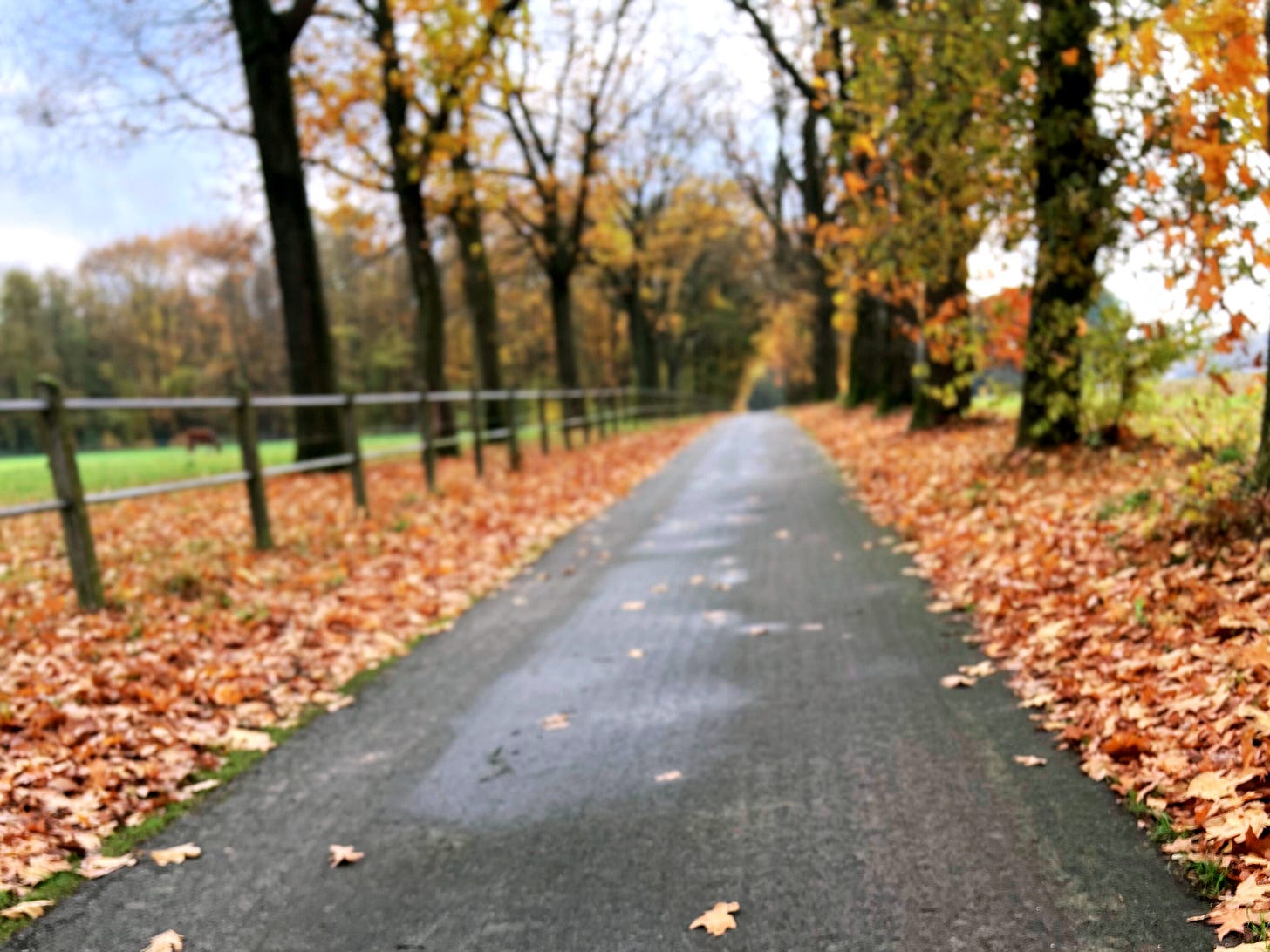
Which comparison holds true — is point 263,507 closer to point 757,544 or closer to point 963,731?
point 757,544

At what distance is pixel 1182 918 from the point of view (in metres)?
2.24

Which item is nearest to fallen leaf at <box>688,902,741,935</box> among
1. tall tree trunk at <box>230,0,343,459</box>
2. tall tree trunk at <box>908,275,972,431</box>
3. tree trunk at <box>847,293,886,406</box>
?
tall tree trunk at <box>908,275,972,431</box>

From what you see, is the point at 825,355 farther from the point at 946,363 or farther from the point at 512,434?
the point at 946,363

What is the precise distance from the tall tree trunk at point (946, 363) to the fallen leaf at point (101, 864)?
708 cm

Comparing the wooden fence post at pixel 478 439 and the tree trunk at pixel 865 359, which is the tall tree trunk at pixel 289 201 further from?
the tree trunk at pixel 865 359

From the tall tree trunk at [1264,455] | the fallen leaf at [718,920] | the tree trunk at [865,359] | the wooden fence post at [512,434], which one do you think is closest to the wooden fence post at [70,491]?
the fallen leaf at [718,920]

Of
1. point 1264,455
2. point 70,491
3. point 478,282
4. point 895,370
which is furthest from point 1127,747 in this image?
point 478,282

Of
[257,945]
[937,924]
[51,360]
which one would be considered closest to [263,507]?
[257,945]

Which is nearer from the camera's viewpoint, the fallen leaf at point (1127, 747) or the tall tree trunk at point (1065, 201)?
the fallen leaf at point (1127, 747)

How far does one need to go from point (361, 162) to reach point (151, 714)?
15030mm

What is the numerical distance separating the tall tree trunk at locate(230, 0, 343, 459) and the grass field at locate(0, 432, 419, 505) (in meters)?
1.30

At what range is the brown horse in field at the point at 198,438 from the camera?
11.5 m

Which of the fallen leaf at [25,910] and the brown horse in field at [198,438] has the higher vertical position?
the brown horse in field at [198,438]

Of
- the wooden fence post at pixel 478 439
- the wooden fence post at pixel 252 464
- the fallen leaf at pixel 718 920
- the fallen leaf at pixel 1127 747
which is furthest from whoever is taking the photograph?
the wooden fence post at pixel 478 439
